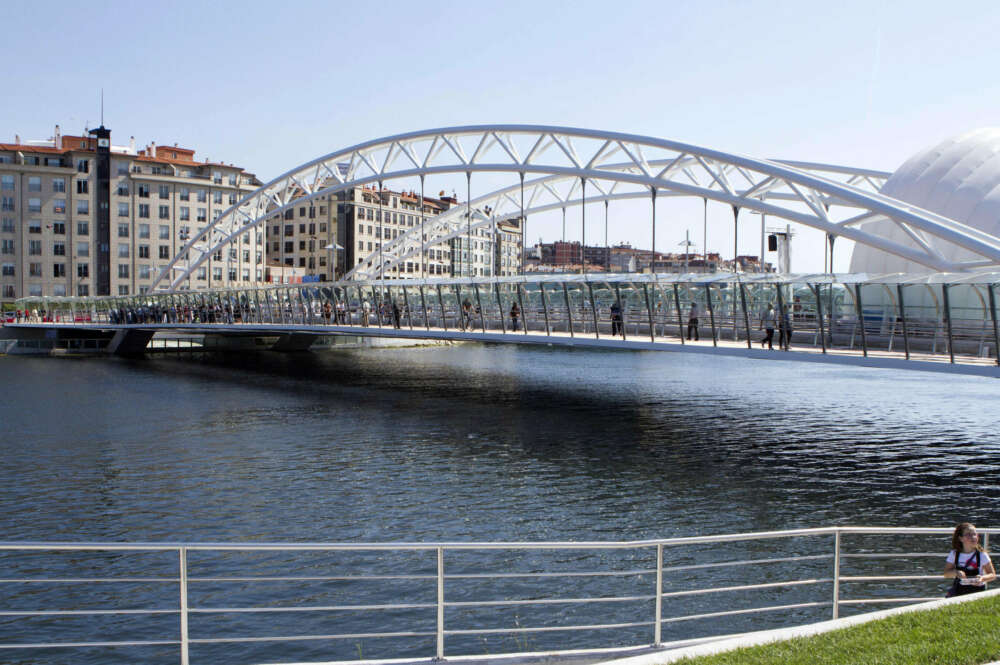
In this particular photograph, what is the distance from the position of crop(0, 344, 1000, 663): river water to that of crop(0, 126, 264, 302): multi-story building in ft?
167

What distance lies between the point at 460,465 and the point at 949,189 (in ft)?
90.3

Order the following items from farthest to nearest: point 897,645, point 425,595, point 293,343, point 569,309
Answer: point 293,343 < point 569,309 < point 425,595 < point 897,645

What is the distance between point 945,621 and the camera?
325 inches

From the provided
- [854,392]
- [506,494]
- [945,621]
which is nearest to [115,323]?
[854,392]

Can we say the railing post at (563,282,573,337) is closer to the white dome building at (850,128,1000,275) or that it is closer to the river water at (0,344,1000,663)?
the river water at (0,344,1000,663)

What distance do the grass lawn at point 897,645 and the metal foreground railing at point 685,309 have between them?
1869cm

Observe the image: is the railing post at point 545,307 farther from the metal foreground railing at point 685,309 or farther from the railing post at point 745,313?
the railing post at point 745,313

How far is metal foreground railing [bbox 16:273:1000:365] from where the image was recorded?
2731 centimetres

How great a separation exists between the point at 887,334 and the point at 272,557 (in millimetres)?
19729

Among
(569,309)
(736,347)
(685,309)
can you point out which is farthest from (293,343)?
(736,347)

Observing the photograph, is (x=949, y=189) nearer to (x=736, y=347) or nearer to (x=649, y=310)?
(x=649, y=310)

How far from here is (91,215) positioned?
102 meters

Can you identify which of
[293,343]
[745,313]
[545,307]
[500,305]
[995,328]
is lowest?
[293,343]

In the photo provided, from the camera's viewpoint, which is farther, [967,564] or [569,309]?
[569,309]
